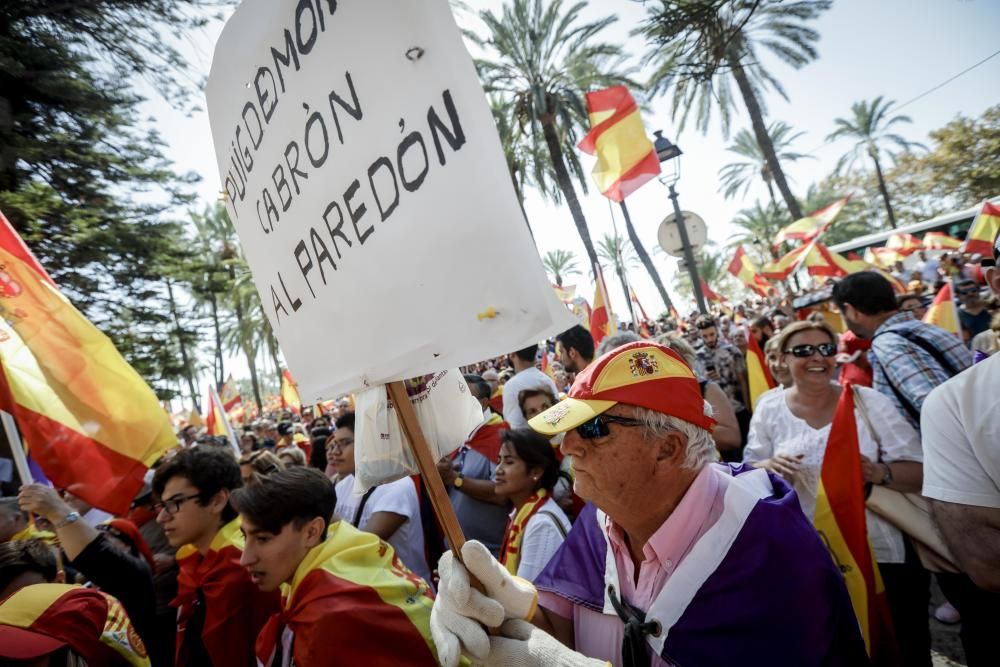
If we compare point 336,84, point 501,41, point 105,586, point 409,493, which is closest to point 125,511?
point 105,586

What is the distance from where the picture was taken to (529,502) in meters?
2.69

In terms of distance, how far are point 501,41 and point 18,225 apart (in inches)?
523

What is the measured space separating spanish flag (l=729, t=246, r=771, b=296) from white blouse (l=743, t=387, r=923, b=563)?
14280 mm

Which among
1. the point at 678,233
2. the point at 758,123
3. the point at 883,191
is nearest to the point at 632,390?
the point at 678,233

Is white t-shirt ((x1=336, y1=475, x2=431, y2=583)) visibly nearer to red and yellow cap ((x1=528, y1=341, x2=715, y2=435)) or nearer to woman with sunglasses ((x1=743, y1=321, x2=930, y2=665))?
red and yellow cap ((x1=528, y1=341, x2=715, y2=435))

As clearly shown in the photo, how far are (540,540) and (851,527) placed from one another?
1292mm

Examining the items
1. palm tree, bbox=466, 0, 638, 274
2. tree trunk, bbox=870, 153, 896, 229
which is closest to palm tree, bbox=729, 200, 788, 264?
tree trunk, bbox=870, 153, 896, 229

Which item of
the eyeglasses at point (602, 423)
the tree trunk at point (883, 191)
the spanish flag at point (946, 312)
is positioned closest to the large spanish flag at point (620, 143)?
the spanish flag at point (946, 312)

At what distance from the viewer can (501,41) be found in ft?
52.3

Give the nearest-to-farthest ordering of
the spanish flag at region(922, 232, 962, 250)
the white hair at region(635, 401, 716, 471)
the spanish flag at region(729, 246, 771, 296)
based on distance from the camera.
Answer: the white hair at region(635, 401, 716, 471) < the spanish flag at region(729, 246, 771, 296) < the spanish flag at region(922, 232, 962, 250)

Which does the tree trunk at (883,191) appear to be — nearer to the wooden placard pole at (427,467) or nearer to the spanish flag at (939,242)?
the spanish flag at (939,242)

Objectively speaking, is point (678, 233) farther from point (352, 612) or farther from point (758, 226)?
point (758, 226)

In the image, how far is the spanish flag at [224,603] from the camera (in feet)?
7.66

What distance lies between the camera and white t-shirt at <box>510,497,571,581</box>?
2.33m
